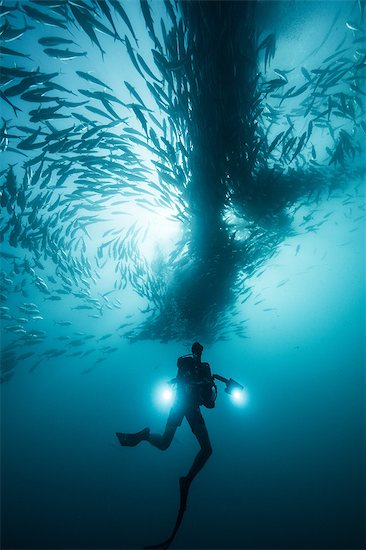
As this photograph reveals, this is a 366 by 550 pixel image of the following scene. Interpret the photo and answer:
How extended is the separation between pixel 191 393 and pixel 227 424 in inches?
964

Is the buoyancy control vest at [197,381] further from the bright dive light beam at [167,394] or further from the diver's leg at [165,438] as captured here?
the diver's leg at [165,438]

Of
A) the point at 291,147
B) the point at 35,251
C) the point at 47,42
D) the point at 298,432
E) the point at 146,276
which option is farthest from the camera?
the point at 298,432

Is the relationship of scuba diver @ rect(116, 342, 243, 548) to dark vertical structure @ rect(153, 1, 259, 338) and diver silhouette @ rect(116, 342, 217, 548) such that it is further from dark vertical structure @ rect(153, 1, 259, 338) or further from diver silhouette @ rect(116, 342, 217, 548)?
dark vertical structure @ rect(153, 1, 259, 338)

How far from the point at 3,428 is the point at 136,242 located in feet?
88.2

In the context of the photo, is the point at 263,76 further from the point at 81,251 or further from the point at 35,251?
the point at 35,251

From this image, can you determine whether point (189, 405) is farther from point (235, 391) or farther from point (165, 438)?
point (235, 391)

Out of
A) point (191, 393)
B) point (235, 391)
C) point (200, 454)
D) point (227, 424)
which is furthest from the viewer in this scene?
point (227, 424)

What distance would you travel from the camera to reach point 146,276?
9.60 m

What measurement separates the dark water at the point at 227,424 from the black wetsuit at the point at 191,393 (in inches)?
205

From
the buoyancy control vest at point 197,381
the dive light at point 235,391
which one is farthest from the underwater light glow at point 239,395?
the buoyancy control vest at point 197,381

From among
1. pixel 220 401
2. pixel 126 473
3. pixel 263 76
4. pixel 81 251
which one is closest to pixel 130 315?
pixel 81 251

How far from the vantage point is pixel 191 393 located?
3.40 metres

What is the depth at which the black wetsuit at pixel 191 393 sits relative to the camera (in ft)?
11.1

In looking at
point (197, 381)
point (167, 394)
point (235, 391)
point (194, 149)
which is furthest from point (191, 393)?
point (194, 149)
